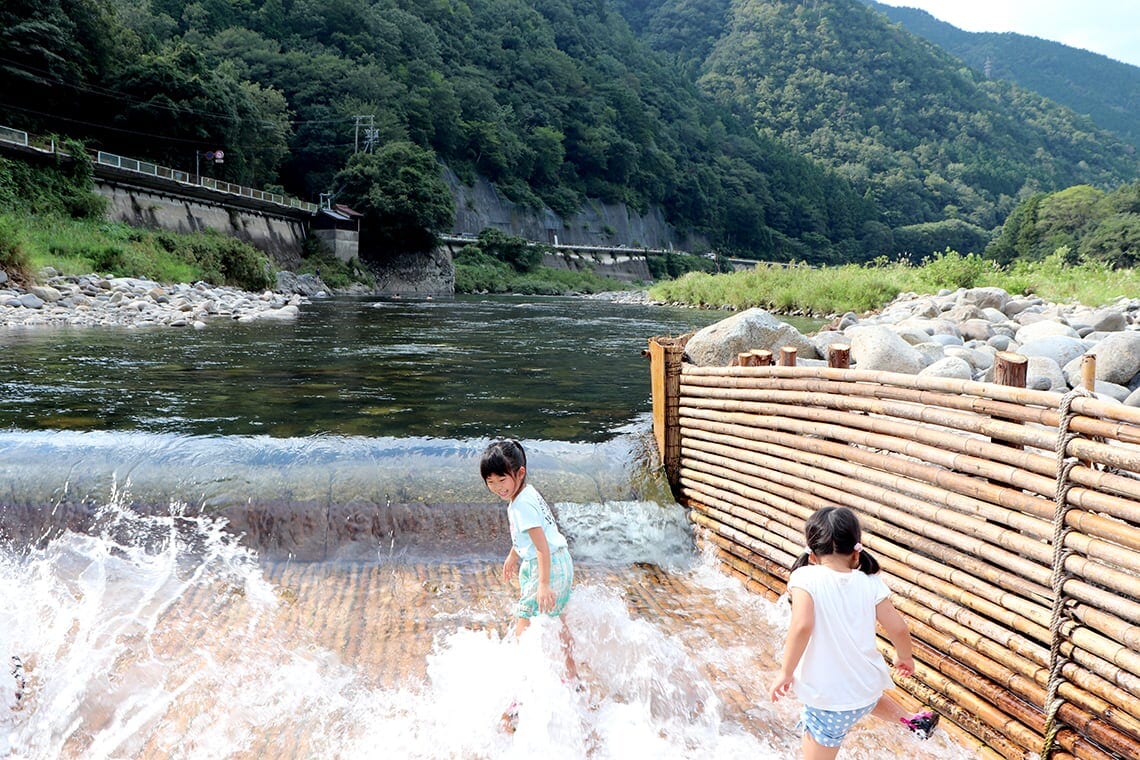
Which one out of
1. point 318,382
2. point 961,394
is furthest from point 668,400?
point 318,382

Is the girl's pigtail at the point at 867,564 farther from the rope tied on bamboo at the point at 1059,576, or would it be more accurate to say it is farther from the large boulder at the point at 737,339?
the large boulder at the point at 737,339

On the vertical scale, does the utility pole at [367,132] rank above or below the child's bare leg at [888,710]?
above

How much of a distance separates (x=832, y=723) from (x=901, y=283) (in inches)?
876

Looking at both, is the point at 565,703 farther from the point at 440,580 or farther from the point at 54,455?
the point at 54,455

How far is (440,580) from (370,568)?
0.49 meters

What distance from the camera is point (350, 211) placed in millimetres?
48938

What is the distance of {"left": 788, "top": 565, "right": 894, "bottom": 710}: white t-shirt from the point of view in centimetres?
261

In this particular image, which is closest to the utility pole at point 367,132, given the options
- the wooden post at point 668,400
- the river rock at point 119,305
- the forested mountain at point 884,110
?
the river rock at point 119,305

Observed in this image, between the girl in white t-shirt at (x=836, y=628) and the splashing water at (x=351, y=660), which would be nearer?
the girl in white t-shirt at (x=836, y=628)

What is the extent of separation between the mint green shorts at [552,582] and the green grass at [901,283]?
1589 cm

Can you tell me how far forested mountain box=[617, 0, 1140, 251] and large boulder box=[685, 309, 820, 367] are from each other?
106288 millimetres

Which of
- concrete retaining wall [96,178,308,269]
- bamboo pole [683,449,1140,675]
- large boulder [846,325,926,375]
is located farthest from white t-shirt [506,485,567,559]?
concrete retaining wall [96,178,308,269]

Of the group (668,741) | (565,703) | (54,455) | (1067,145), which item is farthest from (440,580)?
(1067,145)

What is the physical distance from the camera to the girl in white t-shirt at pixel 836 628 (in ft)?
8.54
